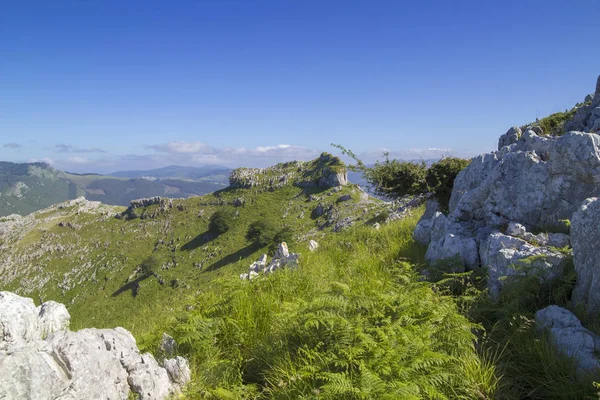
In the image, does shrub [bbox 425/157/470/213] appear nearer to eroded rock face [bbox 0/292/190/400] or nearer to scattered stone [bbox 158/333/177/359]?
scattered stone [bbox 158/333/177/359]

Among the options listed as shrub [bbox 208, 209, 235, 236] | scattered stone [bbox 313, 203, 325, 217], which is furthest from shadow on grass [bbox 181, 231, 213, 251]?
scattered stone [bbox 313, 203, 325, 217]

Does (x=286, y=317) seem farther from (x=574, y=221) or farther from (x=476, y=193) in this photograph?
(x=476, y=193)

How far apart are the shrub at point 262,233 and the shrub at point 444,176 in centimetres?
10310

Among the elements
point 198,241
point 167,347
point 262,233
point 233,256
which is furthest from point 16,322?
point 198,241

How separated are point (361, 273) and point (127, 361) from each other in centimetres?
526

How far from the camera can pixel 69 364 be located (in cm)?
418

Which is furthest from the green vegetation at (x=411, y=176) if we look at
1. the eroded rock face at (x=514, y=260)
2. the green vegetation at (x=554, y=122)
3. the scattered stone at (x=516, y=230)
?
the eroded rock face at (x=514, y=260)

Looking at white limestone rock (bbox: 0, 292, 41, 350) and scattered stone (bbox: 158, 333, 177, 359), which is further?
scattered stone (bbox: 158, 333, 177, 359)

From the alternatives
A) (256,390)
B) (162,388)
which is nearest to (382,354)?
(256,390)

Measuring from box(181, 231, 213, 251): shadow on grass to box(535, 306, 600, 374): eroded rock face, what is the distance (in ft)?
474

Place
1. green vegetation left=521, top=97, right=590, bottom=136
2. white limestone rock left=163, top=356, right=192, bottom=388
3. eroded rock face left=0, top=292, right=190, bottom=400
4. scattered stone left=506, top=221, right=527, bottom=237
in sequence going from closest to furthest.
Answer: eroded rock face left=0, top=292, right=190, bottom=400, white limestone rock left=163, top=356, right=192, bottom=388, scattered stone left=506, top=221, right=527, bottom=237, green vegetation left=521, top=97, right=590, bottom=136

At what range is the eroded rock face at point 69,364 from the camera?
12.3ft

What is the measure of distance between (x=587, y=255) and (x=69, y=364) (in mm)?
8019

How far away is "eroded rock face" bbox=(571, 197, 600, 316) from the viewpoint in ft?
16.7
